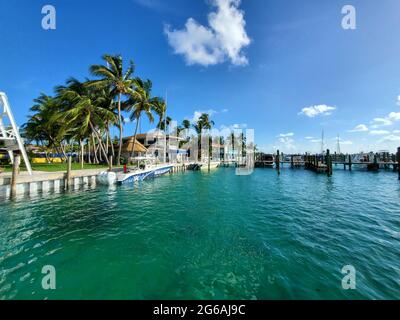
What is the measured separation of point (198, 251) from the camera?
5637 millimetres

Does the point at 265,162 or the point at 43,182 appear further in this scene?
the point at 265,162

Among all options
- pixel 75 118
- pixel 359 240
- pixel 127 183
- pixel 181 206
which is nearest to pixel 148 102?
pixel 75 118

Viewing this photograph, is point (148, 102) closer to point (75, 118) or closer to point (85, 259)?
point (75, 118)

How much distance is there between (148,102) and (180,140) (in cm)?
2588

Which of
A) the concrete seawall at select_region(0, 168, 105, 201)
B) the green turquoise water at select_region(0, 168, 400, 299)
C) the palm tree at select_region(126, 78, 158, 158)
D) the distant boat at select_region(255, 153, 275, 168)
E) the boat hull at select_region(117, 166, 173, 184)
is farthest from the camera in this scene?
the distant boat at select_region(255, 153, 275, 168)

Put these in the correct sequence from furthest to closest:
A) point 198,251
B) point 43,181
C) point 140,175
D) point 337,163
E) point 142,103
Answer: point 337,163
point 142,103
point 140,175
point 43,181
point 198,251

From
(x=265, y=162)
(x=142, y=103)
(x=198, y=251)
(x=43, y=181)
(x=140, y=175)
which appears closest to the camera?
(x=198, y=251)

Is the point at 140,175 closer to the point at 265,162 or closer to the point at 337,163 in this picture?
the point at 265,162

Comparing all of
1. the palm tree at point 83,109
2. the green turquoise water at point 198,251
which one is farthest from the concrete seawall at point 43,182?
the palm tree at point 83,109

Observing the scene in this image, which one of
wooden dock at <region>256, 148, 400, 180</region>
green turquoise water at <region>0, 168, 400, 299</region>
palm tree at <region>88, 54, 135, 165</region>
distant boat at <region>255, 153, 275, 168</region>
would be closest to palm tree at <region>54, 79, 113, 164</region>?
palm tree at <region>88, 54, 135, 165</region>

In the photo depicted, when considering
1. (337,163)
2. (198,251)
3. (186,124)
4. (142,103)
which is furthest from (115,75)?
(337,163)

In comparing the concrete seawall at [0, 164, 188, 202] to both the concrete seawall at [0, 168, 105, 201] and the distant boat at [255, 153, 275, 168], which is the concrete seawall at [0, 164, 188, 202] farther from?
the distant boat at [255, 153, 275, 168]

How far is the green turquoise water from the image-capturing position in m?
4.02

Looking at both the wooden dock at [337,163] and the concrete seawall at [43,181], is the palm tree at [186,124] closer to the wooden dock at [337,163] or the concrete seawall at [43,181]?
the wooden dock at [337,163]
